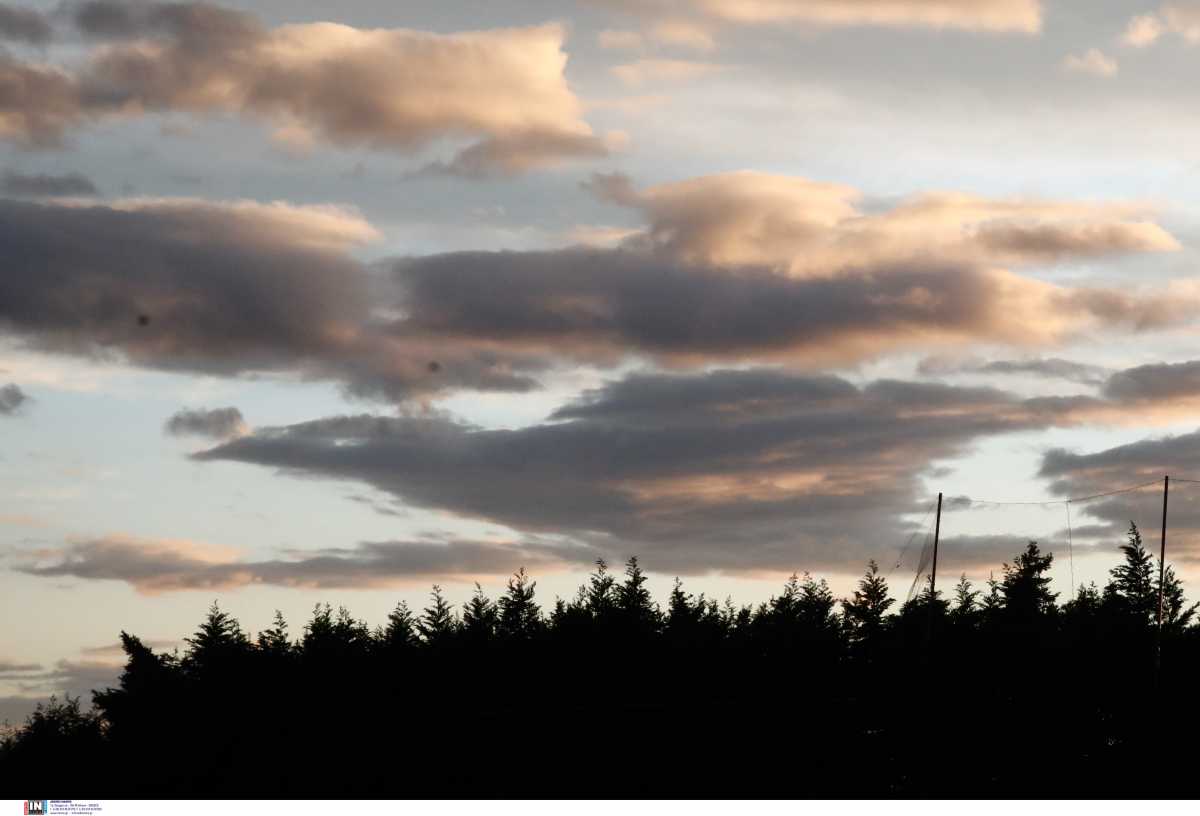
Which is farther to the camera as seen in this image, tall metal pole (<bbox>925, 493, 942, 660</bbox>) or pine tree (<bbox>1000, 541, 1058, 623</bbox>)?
pine tree (<bbox>1000, 541, 1058, 623</bbox>)

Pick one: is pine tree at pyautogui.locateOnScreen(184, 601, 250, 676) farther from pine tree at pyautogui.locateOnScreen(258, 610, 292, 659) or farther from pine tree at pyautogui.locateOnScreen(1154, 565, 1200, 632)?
pine tree at pyautogui.locateOnScreen(1154, 565, 1200, 632)

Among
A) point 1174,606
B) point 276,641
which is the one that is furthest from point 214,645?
point 1174,606

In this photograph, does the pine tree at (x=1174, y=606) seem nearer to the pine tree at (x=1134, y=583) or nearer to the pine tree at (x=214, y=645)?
the pine tree at (x=1134, y=583)

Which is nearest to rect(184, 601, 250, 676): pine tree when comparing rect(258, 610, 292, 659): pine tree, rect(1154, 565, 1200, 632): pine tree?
A: rect(258, 610, 292, 659): pine tree

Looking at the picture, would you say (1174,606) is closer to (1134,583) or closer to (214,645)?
(1134,583)

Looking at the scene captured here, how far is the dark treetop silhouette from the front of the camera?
92.6 metres

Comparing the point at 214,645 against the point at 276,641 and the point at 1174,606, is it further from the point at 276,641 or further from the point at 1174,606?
the point at 1174,606

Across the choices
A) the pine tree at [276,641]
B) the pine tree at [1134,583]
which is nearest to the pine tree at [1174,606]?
the pine tree at [1134,583]

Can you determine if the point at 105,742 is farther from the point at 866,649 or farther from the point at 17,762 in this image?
the point at 866,649

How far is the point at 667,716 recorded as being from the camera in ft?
318

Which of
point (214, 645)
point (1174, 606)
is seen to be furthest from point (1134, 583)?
point (214, 645)

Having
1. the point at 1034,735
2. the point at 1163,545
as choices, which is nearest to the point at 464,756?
the point at 1034,735

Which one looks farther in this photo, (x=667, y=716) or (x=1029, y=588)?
(x=1029, y=588)
